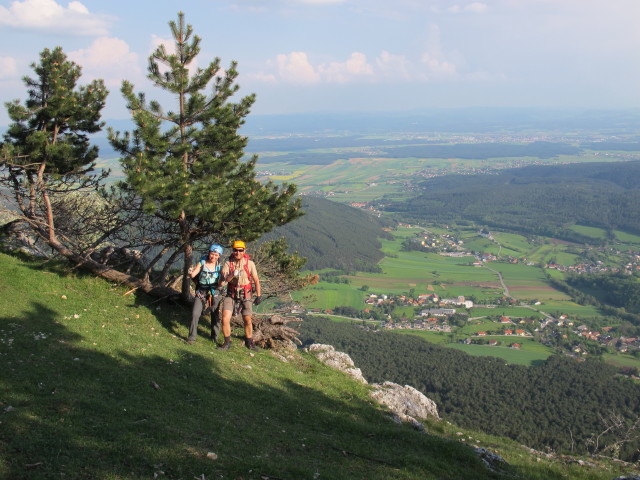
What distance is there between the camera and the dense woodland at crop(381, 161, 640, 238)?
12950 cm

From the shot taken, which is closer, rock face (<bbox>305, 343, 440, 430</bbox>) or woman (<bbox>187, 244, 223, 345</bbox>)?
→ woman (<bbox>187, 244, 223, 345</bbox>)

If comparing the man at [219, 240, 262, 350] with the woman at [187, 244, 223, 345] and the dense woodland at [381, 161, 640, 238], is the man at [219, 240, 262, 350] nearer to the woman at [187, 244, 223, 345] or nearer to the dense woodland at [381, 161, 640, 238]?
the woman at [187, 244, 223, 345]

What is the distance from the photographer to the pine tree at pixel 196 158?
472 inches

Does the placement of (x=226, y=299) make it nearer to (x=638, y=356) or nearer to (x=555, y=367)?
(x=555, y=367)

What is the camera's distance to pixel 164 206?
11.7 metres

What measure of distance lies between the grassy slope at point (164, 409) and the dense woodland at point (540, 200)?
12432 centimetres

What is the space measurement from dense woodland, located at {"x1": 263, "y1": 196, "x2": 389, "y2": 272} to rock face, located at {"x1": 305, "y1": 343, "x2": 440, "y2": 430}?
228 ft

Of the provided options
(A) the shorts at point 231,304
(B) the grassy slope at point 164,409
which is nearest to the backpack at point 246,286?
(A) the shorts at point 231,304

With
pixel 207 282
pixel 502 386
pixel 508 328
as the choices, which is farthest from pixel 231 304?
pixel 508 328

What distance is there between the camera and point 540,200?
493 feet

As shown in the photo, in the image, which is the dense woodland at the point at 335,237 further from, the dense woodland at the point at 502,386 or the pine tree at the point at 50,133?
the pine tree at the point at 50,133

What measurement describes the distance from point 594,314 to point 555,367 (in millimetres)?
29580

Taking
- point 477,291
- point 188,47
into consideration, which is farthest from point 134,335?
point 477,291

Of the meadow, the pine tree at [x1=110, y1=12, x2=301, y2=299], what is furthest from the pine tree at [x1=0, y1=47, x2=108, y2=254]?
the meadow
